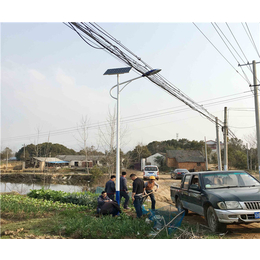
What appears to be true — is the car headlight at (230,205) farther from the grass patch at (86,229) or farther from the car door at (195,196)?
the car door at (195,196)

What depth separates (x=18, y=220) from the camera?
8656mm

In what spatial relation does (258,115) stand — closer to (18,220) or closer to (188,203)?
(188,203)

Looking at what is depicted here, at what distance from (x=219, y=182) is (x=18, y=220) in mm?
6755

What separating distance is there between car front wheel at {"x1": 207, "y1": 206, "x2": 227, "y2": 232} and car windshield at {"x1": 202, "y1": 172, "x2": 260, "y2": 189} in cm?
90

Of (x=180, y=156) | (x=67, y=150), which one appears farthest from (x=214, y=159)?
(x=67, y=150)

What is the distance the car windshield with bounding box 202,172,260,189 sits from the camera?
25.7ft

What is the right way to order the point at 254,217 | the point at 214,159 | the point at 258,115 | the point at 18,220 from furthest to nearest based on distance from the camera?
the point at 214,159 → the point at 258,115 → the point at 18,220 → the point at 254,217

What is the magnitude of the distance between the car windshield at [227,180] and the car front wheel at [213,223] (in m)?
0.90

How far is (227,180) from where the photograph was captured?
7.98 m

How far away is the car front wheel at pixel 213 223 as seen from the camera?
6.66 metres

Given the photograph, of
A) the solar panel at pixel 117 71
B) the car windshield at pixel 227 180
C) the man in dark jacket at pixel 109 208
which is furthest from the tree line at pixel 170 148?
the car windshield at pixel 227 180

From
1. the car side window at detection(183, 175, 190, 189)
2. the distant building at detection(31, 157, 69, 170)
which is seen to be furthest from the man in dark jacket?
the distant building at detection(31, 157, 69, 170)

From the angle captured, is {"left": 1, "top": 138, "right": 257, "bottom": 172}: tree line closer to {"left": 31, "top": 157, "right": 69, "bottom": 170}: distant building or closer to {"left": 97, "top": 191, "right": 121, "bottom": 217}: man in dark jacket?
{"left": 31, "top": 157, "right": 69, "bottom": 170}: distant building

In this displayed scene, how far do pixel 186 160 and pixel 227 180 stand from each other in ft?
159
